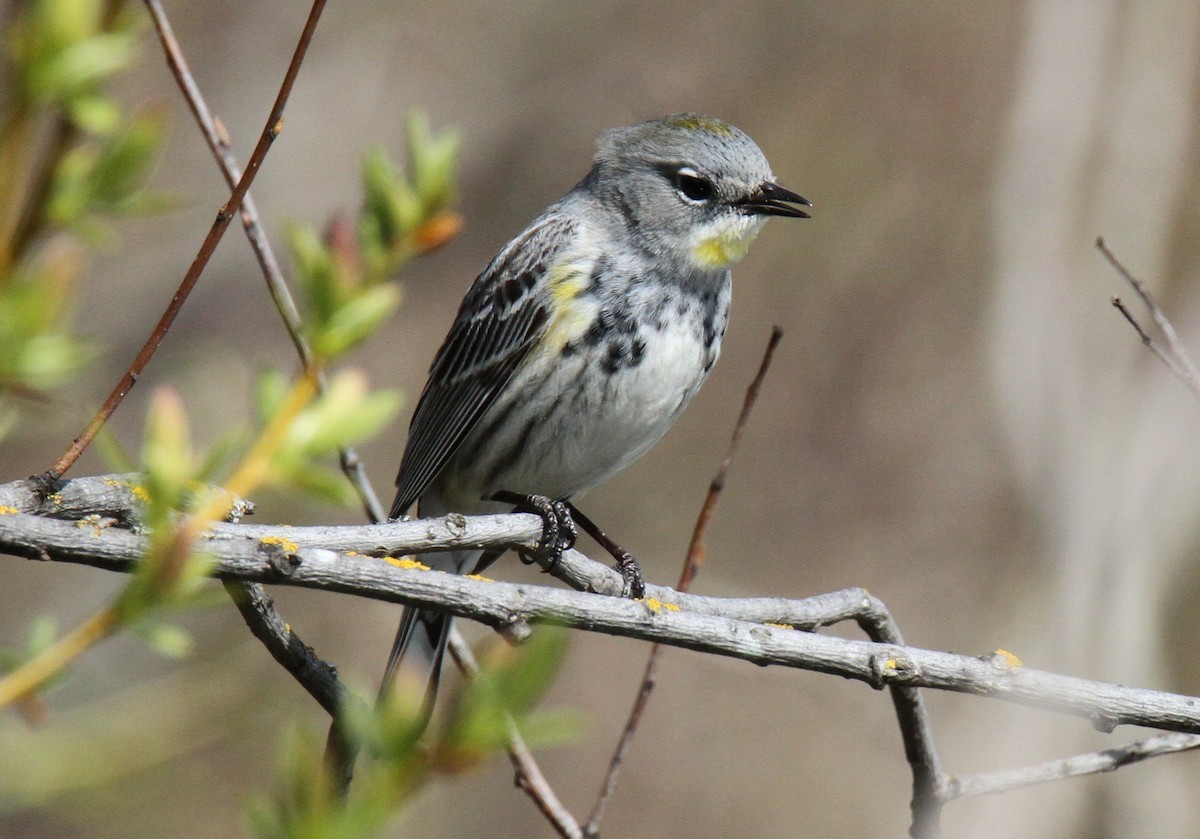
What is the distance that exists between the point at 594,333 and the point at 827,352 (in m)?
5.96

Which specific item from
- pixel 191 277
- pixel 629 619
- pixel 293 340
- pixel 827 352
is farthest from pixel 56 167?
pixel 827 352

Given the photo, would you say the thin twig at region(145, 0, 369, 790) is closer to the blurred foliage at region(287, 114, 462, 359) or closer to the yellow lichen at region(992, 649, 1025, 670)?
the blurred foliage at region(287, 114, 462, 359)

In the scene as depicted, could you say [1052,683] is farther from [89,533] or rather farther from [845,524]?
[845,524]

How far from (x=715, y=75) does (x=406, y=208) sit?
978cm

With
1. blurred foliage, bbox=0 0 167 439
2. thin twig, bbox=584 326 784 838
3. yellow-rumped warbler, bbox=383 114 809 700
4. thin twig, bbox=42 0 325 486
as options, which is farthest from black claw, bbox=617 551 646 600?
blurred foliage, bbox=0 0 167 439

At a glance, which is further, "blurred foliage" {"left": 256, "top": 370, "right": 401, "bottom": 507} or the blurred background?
the blurred background

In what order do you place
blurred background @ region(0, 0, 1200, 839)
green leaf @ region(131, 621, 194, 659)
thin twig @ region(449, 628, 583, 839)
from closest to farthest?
green leaf @ region(131, 621, 194, 659)
thin twig @ region(449, 628, 583, 839)
blurred background @ region(0, 0, 1200, 839)

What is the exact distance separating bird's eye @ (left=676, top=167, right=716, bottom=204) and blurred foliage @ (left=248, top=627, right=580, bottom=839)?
406 cm

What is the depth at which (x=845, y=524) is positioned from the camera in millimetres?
9938

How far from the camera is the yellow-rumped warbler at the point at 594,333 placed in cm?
456

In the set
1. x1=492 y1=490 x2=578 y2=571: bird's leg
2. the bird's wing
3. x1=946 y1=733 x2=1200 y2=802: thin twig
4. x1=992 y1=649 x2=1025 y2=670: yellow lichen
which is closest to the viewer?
x1=992 y1=649 x2=1025 y2=670: yellow lichen

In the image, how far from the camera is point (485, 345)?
5098mm

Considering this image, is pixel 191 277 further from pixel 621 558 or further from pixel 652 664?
pixel 621 558

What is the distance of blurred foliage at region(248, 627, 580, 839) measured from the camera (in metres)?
0.92
